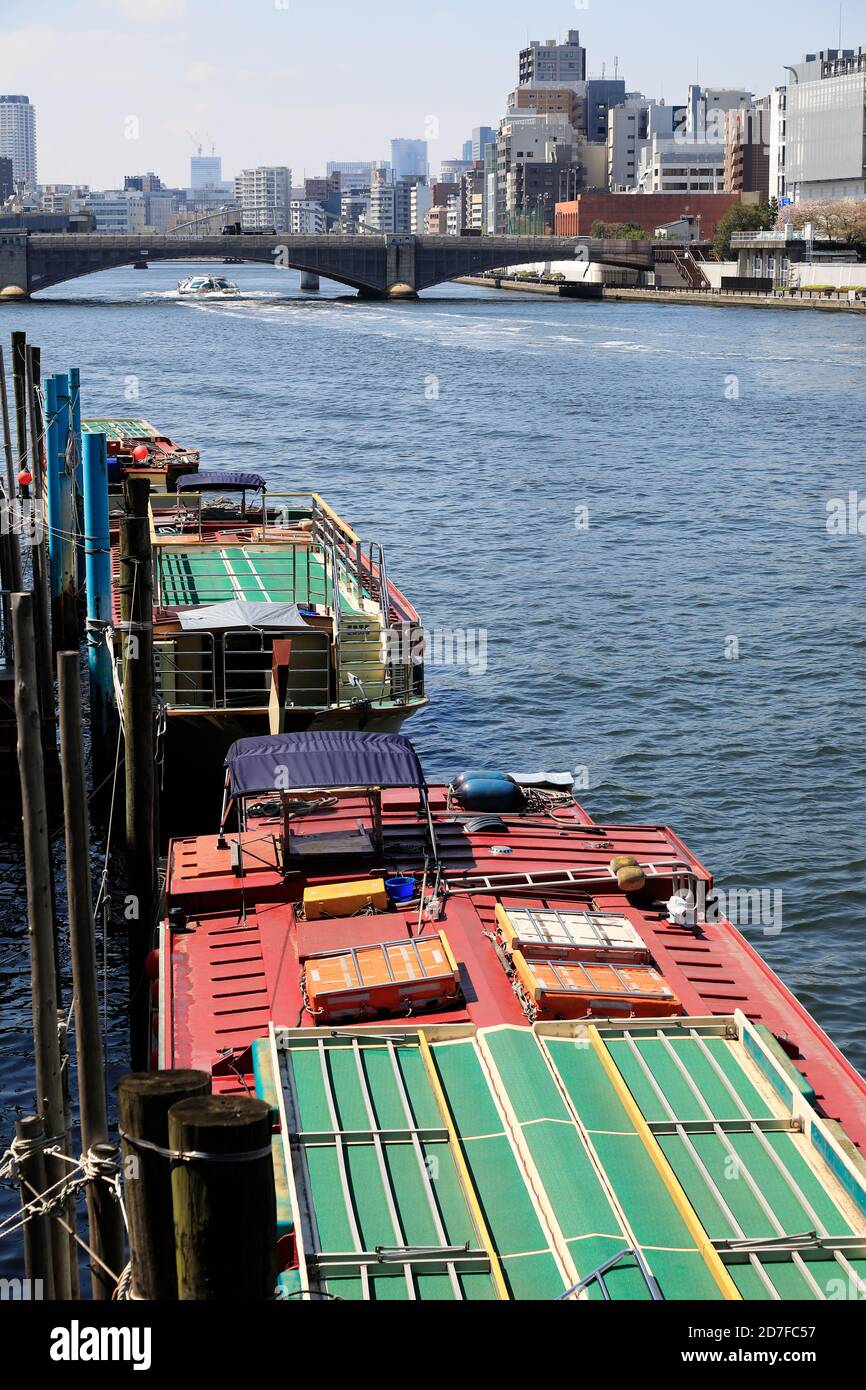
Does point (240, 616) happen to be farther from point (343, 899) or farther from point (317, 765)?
point (343, 899)

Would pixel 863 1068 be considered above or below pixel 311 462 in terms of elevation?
below

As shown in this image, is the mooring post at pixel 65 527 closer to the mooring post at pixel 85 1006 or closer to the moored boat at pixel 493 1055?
the moored boat at pixel 493 1055

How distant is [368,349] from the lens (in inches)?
5044

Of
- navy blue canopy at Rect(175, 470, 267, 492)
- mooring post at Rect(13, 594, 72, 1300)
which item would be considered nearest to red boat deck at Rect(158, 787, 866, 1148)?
mooring post at Rect(13, 594, 72, 1300)

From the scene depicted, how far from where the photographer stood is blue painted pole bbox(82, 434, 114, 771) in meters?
29.3

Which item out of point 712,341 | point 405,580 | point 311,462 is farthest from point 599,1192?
point 712,341

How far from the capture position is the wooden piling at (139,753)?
18.2 m

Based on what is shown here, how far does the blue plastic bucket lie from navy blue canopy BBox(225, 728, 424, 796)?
1450 millimetres

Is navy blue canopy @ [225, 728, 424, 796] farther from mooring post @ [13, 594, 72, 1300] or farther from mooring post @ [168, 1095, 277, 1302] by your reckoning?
mooring post @ [168, 1095, 277, 1302]

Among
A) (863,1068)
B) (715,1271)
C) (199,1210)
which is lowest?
(863,1068)

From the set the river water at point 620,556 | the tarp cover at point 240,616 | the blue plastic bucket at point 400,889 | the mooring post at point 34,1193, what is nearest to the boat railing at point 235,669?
the tarp cover at point 240,616

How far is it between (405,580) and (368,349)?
82866mm

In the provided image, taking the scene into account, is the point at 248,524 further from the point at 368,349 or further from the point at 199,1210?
the point at 368,349

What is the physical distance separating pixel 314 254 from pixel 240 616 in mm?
156819
